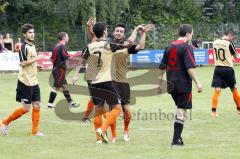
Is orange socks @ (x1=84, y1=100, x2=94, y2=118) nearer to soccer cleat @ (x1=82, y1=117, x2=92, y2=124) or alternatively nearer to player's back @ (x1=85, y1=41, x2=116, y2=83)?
soccer cleat @ (x1=82, y1=117, x2=92, y2=124)

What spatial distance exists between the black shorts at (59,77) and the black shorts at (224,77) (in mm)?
4432

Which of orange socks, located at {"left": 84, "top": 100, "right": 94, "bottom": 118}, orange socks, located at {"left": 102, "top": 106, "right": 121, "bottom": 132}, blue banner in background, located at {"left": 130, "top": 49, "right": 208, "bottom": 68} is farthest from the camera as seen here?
blue banner in background, located at {"left": 130, "top": 49, "right": 208, "bottom": 68}

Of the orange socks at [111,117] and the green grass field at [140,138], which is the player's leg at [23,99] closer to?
Result: the green grass field at [140,138]

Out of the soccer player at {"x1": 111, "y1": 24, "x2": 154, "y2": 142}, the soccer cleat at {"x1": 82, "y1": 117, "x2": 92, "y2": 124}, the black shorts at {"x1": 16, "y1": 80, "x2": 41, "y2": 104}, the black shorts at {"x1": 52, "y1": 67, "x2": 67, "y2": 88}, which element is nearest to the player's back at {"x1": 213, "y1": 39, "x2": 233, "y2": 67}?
the soccer cleat at {"x1": 82, "y1": 117, "x2": 92, "y2": 124}

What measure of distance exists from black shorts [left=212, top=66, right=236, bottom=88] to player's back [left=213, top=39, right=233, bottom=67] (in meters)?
0.12

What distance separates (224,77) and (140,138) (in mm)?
4420

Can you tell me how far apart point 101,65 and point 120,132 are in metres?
2.23

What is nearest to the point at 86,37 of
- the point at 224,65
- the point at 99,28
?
the point at 224,65

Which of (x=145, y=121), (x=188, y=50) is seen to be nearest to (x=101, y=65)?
(x=188, y=50)

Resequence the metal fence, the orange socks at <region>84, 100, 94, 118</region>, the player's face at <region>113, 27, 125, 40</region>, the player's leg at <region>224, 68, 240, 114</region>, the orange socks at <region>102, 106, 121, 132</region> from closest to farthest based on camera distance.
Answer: the orange socks at <region>102, 106, 121, 132</region> < the player's face at <region>113, 27, 125, 40</region> < the orange socks at <region>84, 100, 94, 118</region> < the player's leg at <region>224, 68, 240, 114</region> < the metal fence

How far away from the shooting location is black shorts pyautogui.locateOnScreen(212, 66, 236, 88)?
16019 mm

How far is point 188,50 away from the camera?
11.1m

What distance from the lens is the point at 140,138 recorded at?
12.3 m

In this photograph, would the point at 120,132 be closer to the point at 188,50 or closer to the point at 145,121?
the point at 145,121
